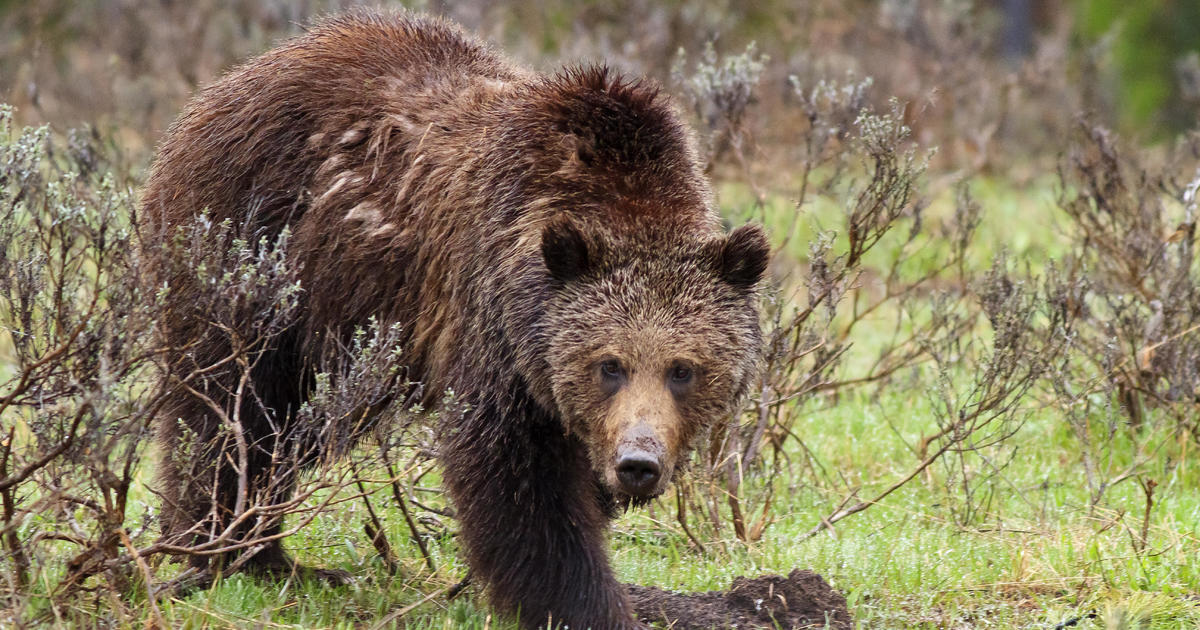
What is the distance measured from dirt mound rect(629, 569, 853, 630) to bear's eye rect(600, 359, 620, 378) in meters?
1.02

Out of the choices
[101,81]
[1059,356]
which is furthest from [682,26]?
[1059,356]

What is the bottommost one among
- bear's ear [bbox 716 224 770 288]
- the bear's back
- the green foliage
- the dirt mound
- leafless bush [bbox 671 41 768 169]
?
the dirt mound

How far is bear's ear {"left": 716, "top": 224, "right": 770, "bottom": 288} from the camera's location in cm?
487

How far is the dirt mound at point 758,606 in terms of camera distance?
5.14m

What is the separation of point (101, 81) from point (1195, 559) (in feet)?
32.3

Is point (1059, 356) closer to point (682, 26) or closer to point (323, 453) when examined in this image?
point (323, 453)

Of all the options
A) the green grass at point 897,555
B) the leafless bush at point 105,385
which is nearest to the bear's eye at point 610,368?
the leafless bush at point 105,385

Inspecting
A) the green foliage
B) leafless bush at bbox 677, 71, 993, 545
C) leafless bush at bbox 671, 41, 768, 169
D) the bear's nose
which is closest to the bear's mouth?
the bear's nose

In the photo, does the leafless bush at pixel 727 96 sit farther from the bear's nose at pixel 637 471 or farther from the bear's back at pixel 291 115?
the bear's nose at pixel 637 471

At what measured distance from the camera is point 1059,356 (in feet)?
23.3

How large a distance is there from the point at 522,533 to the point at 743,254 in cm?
123

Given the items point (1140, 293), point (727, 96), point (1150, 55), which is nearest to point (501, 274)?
point (727, 96)

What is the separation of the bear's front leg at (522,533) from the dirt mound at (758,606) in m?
0.28

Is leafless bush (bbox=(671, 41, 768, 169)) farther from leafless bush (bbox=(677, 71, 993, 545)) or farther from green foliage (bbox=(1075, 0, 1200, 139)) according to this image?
green foliage (bbox=(1075, 0, 1200, 139))
